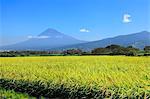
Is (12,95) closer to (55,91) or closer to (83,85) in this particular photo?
(55,91)

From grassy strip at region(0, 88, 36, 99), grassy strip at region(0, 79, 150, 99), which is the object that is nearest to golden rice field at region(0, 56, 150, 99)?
grassy strip at region(0, 79, 150, 99)

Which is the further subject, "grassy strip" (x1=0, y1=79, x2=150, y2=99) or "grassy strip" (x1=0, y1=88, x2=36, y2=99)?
"grassy strip" (x1=0, y1=88, x2=36, y2=99)

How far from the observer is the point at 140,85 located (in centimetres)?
775

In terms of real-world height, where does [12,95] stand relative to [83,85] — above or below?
below

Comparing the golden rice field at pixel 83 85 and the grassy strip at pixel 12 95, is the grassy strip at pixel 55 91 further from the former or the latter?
the grassy strip at pixel 12 95

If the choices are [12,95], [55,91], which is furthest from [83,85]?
[12,95]

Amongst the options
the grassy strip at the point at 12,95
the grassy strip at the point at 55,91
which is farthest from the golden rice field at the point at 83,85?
the grassy strip at the point at 12,95

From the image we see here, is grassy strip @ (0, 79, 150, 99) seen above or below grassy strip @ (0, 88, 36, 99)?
above

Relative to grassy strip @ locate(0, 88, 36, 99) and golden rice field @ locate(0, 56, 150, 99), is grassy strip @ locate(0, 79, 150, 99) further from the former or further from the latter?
grassy strip @ locate(0, 88, 36, 99)

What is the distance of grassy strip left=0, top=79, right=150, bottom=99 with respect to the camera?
768cm

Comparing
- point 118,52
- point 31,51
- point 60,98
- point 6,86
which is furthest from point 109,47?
point 60,98

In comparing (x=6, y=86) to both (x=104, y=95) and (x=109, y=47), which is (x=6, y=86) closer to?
(x=104, y=95)

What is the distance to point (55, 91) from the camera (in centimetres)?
920

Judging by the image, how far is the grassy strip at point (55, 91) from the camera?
7.68 m
